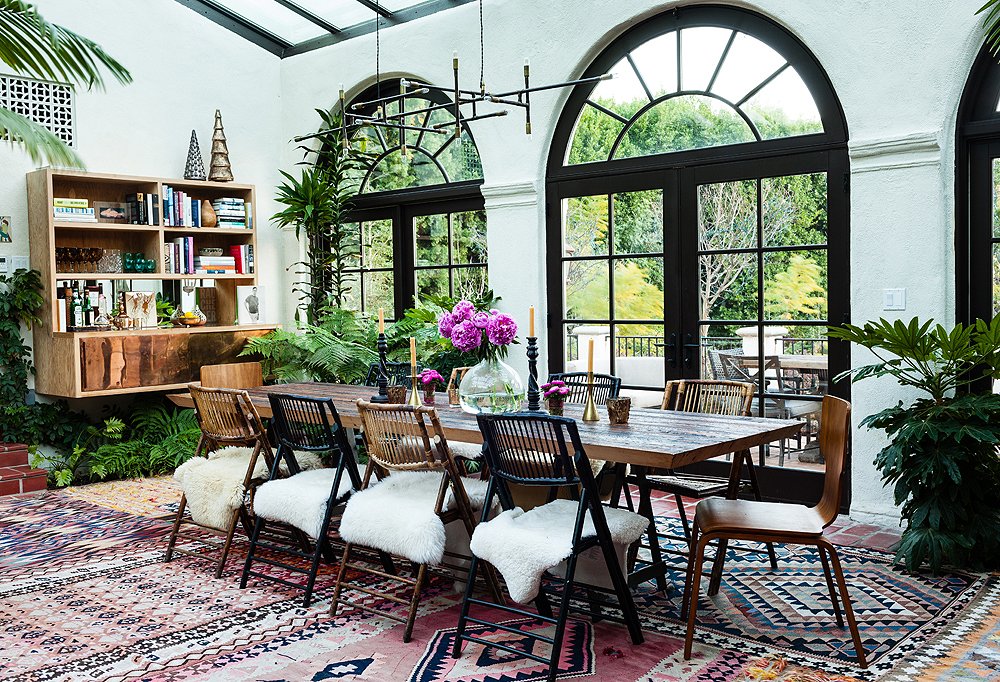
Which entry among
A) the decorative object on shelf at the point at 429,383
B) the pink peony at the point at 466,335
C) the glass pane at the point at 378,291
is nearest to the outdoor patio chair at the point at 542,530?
the pink peony at the point at 466,335

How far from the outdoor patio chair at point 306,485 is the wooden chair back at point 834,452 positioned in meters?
2.09

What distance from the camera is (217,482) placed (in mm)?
4785

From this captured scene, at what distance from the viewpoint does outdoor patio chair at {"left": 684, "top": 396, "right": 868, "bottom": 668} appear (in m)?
3.38

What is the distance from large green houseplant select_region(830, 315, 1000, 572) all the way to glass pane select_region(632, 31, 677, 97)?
8.07ft

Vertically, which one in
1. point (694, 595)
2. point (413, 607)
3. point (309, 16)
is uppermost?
point (309, 16)

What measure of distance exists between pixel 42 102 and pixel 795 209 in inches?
229

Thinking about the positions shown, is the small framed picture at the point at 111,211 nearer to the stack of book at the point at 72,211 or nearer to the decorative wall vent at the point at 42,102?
the stack of book at the point at 72,211

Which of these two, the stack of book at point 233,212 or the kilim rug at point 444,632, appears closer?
the kilim rug at point 444,632

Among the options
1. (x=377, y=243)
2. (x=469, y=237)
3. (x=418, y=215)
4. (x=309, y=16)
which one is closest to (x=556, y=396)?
(x=469, y=237)

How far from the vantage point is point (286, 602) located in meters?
4.21

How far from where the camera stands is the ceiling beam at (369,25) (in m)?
7.38

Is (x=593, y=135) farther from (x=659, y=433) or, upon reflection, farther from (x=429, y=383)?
(x=659, y=433)

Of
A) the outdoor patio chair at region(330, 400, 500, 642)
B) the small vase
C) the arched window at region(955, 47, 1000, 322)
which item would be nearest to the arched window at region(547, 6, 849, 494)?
the arched window at region(955, 47, 1000, 322)

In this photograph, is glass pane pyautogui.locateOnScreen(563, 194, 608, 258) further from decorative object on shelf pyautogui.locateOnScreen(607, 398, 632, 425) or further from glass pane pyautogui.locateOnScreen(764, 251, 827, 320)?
decorative object on shelf pyautogui.locateOnScreen(607, 398, 632, 425)
